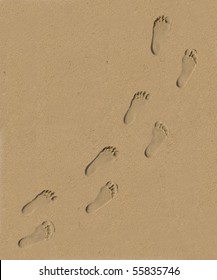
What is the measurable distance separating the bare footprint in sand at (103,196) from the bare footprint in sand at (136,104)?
0.92 feet

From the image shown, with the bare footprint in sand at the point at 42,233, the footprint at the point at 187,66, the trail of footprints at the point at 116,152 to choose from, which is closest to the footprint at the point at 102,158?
the trail of footprints at the point at 116,152

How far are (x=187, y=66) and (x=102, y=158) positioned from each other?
525 mm

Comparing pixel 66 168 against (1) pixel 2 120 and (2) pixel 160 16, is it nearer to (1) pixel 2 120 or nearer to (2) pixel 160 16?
(1) pixel 2 120

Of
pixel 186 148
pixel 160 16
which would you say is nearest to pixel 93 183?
pixel 186 148

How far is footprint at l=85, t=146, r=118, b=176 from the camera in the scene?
1.95m

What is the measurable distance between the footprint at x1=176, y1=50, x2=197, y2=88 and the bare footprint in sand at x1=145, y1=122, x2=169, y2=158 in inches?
7.6

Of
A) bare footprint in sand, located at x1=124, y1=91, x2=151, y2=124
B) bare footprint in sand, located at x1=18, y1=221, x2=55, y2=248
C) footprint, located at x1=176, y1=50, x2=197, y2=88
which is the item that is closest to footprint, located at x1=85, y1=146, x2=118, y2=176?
bare footprint in sand, located at x1=124, y1=91, x2=151, y2=124

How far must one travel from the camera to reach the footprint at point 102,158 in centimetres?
195

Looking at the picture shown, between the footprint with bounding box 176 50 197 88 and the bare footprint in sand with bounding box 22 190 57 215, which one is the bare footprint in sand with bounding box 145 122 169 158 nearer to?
the footprint with bounding box 176 50 197 88

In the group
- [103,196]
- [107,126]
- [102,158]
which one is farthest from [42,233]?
[107,126]

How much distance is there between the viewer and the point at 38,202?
6.47 feet

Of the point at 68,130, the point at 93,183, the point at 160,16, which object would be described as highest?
the point at 160,16

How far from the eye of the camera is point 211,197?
1.95m

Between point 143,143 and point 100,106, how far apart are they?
0.24m
